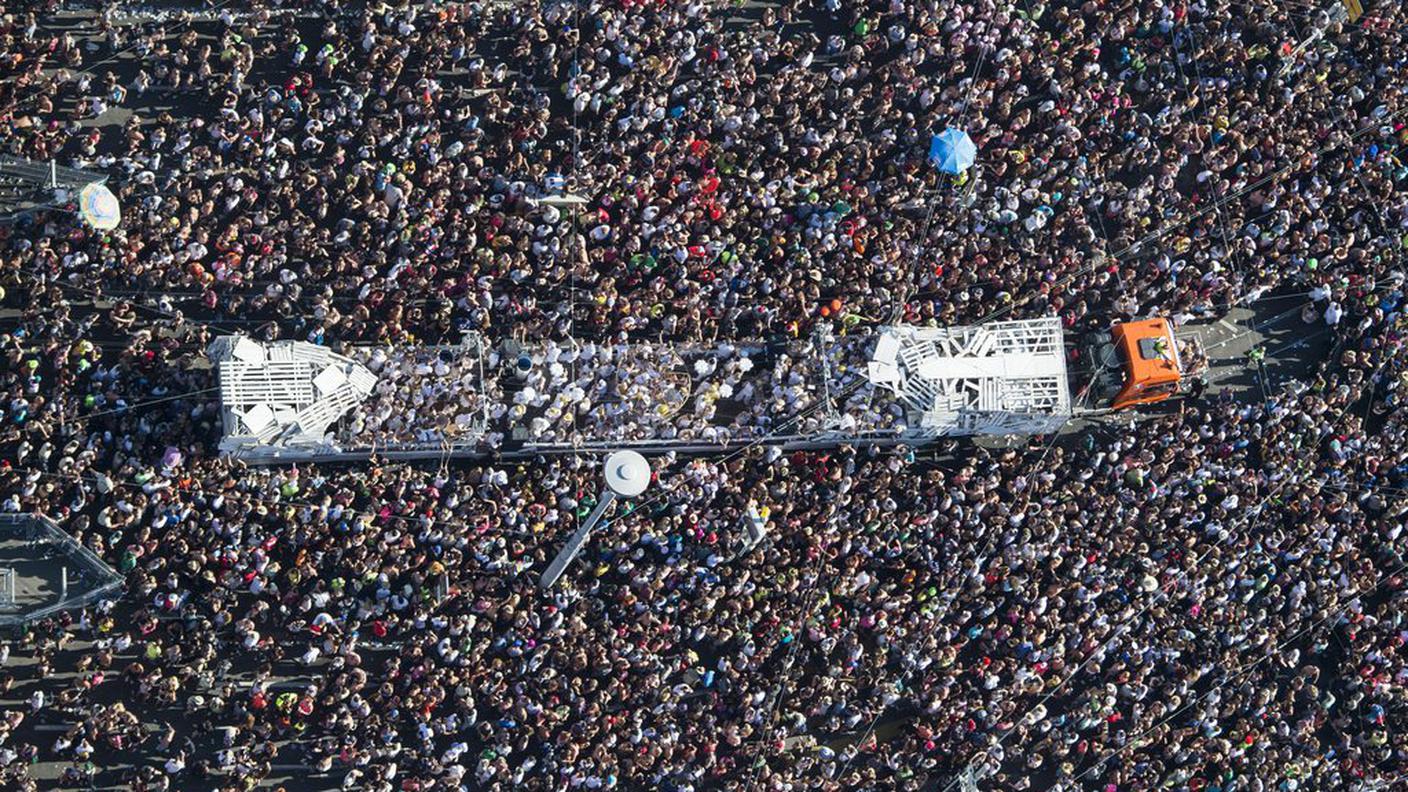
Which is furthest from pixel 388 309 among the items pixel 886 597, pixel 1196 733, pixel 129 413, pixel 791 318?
pixel 1196 733

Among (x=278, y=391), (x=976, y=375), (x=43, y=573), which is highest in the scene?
(x=278, y=391)

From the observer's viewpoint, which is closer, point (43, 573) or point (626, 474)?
point (626, 474)

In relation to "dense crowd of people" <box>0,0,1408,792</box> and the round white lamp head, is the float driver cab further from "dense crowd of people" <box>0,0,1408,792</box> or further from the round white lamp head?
the round white lamp head

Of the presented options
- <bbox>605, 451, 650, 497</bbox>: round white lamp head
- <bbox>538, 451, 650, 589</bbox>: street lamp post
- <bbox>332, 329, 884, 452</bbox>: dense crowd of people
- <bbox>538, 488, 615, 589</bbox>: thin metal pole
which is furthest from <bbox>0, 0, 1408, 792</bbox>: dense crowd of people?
<bbox>605, 451, 650, 497</bbox>: round white lamp head

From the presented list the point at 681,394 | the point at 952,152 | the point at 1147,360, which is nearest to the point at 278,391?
the point at 681,394

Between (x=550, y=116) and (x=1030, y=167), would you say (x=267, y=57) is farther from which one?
(x=1030, y=167)

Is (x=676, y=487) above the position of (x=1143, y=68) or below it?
below

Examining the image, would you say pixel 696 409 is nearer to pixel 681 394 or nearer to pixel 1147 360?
pixel 681 394

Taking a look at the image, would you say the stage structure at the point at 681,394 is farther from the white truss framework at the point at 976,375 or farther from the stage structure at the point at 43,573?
the stage structure at the point at 43,573
